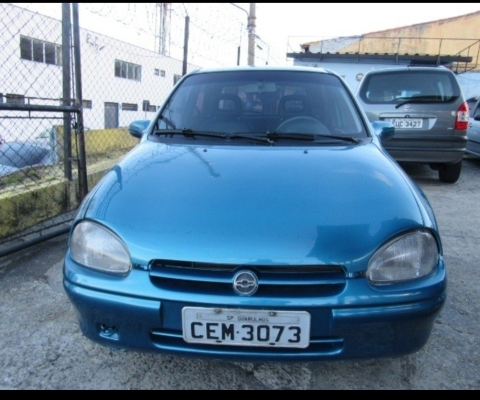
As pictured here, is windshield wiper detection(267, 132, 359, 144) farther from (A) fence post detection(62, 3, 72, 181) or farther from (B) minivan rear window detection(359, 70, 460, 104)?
(B) minivan rear window detection(359, 70, 460, 104)

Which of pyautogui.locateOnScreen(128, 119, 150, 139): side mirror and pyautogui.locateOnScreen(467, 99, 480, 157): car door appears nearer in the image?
pyautogui.locateOnScreen(128, 119, 150, 139): side mirror

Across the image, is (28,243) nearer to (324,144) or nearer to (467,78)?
(324,144)

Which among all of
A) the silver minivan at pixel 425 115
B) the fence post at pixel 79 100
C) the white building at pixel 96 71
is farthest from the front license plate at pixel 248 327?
the white building at pixel 96 71

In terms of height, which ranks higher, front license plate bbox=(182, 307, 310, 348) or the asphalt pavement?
front license plate bbox=(182, 307, 310, 348)

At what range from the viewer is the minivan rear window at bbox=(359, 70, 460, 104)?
16.0 feet

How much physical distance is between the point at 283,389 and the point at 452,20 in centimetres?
2629

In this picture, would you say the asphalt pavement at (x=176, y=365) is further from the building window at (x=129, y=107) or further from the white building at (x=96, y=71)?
the building window at (x=129, y=107)

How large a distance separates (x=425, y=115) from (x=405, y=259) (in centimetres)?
405

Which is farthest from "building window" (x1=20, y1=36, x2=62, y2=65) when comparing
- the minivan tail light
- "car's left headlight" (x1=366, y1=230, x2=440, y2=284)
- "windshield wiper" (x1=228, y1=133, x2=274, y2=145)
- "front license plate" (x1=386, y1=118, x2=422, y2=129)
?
"car's left headlight" (x1=366, y1=230, x2=440, y2=284)

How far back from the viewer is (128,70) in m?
25.1

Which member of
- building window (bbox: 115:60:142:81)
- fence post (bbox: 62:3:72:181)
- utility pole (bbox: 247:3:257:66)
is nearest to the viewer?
fence post (bbox: 62:3:72:181)

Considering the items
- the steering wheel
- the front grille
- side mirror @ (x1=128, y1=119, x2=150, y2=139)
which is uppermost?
the steering wheel

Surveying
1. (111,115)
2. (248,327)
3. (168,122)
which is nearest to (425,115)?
(168,122)

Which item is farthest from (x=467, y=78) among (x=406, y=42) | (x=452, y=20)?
(x=452, y=20)
